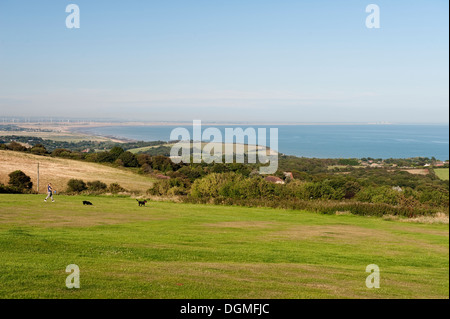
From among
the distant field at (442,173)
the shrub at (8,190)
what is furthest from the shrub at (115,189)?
the distant field at (442,173)

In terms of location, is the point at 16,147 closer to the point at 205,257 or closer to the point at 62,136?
the point at 62,136

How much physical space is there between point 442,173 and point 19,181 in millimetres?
73048

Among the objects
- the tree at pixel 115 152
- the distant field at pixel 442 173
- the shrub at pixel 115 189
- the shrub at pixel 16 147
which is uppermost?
the shrub at pixel 16 147

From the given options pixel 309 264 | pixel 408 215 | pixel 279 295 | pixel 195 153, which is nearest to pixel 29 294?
pixel 279 295

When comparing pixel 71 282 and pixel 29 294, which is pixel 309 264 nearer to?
pixel 71 282

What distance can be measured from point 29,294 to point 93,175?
46522mm

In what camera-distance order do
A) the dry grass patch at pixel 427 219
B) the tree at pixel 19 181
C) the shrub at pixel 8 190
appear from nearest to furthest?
the dry grass patch at pixel 427 219, the shrub at pixel 8 190, the tree at pixel 19 181

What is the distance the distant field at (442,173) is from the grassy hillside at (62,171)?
52.4 metres

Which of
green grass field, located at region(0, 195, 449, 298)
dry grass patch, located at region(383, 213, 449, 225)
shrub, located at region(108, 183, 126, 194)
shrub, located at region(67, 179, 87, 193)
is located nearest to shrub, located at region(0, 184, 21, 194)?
shrub, located at region(67, 179, 87, 193)

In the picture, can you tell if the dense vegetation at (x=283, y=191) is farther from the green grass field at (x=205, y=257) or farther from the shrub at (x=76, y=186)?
the green grass field at (x=205, y=257)

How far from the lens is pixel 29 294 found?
311 inches

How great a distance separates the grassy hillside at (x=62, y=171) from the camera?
4547 cm

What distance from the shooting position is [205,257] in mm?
13195

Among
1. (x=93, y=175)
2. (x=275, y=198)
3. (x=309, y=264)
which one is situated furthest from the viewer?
(x=93, y=175)
